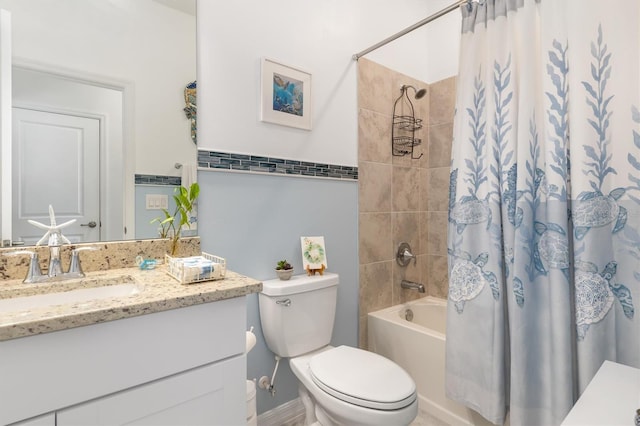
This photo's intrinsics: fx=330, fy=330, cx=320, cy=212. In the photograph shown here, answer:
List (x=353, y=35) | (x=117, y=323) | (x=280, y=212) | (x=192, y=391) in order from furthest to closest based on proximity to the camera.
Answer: (x=353, y=35), (x=280, y=212), (x=192, y=391), (x=117, y=323)

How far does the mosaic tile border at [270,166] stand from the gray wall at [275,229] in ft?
0.10

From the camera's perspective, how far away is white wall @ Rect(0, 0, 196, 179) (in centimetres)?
115

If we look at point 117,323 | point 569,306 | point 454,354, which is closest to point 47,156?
point 117,323

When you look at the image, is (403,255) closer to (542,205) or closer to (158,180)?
(542,205)

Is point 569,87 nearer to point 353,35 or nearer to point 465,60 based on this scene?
point 465,60

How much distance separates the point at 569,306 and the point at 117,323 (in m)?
A: 1.46

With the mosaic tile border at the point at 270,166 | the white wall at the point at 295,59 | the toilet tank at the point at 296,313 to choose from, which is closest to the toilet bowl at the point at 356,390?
the toilet tank at the point at 296,313

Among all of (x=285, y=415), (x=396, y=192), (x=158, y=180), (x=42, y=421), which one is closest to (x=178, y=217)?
(x=158, y=180)

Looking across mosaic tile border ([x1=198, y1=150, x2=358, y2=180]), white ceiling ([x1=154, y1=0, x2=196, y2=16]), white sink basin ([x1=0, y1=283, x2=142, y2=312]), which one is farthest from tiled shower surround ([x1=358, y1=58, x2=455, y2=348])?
white sink basin ([x1=0, y1=283, x2=142, y2=312])

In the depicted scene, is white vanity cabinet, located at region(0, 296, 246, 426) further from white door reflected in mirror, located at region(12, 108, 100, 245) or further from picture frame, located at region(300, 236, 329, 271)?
picture frame, located at region(300, 236, 329, 271)

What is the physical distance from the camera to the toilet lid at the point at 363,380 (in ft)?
3.88

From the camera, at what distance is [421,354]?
1816mm

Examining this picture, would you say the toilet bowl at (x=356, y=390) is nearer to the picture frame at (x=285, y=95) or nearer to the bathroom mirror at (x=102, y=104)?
the bathroom mirror at (x=102, y=104)

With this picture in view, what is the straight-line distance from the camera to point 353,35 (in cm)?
201
